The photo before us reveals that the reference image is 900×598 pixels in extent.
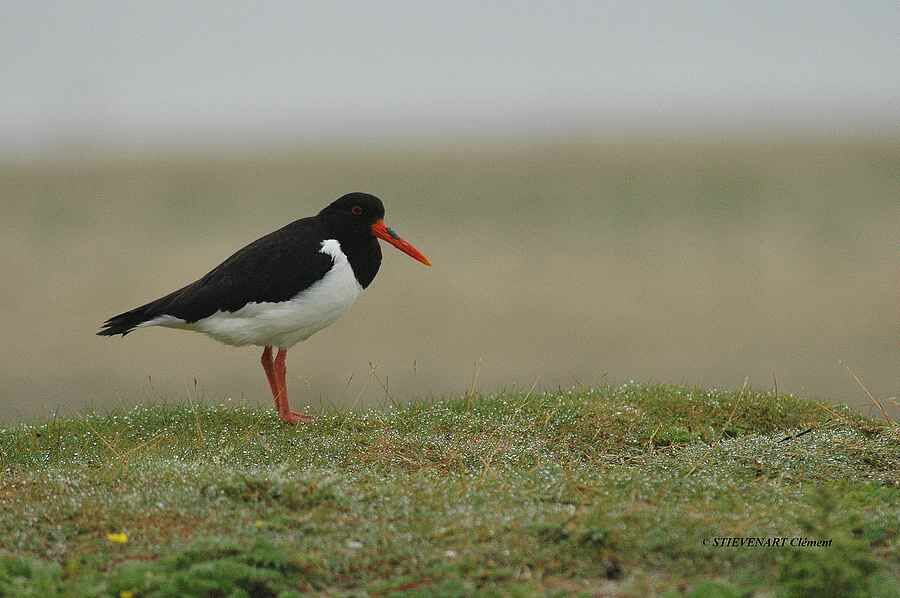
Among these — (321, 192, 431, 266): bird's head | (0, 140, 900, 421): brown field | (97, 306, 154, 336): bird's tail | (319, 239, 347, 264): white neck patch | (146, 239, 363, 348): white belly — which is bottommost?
(0, 140, 900, 421): brown field

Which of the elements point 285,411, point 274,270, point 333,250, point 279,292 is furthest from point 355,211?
point 285,411

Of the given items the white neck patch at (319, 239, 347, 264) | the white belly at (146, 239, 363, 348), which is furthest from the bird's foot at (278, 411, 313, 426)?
the white neck patch at (319, 239, 347, 264)

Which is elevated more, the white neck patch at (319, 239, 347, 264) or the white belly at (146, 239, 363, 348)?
the white neck patch at (319, 239, 347, 264)

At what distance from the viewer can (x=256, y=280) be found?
410 inches

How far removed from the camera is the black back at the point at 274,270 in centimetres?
1041

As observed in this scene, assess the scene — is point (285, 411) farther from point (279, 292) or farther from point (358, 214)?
point (358, 214)

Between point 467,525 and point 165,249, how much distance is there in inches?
1055

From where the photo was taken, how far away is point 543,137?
46.7 m

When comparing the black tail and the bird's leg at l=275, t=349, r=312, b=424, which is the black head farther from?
the black tail

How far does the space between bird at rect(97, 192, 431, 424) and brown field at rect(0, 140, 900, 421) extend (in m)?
5.98

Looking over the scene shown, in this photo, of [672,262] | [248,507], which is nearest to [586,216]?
[672,262]

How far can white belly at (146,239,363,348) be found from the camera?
10.5 m

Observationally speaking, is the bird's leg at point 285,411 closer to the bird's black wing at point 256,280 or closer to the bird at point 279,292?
the bird at point 279,292

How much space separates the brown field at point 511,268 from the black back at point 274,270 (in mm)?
6035
